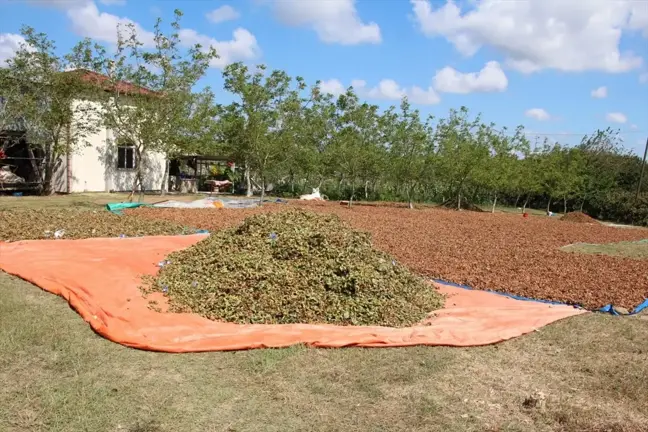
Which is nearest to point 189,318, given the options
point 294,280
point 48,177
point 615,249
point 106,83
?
point 294,280

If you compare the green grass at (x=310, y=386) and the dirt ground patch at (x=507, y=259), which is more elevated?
the dirt ground patch at (x=507, y=259)

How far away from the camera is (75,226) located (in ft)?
33.5

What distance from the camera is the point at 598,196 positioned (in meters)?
28.1

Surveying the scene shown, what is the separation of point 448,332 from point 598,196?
26.8 meters

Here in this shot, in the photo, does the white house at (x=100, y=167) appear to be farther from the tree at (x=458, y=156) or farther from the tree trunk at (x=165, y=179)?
the tree at (x=458, y=156)

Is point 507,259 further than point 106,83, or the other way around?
point 106,83

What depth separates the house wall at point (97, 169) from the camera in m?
21.9

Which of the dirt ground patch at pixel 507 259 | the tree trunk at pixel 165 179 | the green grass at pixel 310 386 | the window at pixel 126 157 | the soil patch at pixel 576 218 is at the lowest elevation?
the green grass at pixel 310 386

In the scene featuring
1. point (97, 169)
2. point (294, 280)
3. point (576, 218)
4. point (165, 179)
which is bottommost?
point (294, 280)

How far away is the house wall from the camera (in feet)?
71.8

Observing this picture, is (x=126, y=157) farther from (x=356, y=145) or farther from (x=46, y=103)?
(x=356, y=145)

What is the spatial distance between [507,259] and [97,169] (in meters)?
18.9

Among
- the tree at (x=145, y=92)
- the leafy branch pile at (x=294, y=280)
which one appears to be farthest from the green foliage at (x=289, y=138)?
the leafy branch pile at (x=294, y=280)

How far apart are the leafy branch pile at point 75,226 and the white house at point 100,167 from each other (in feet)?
31.9
